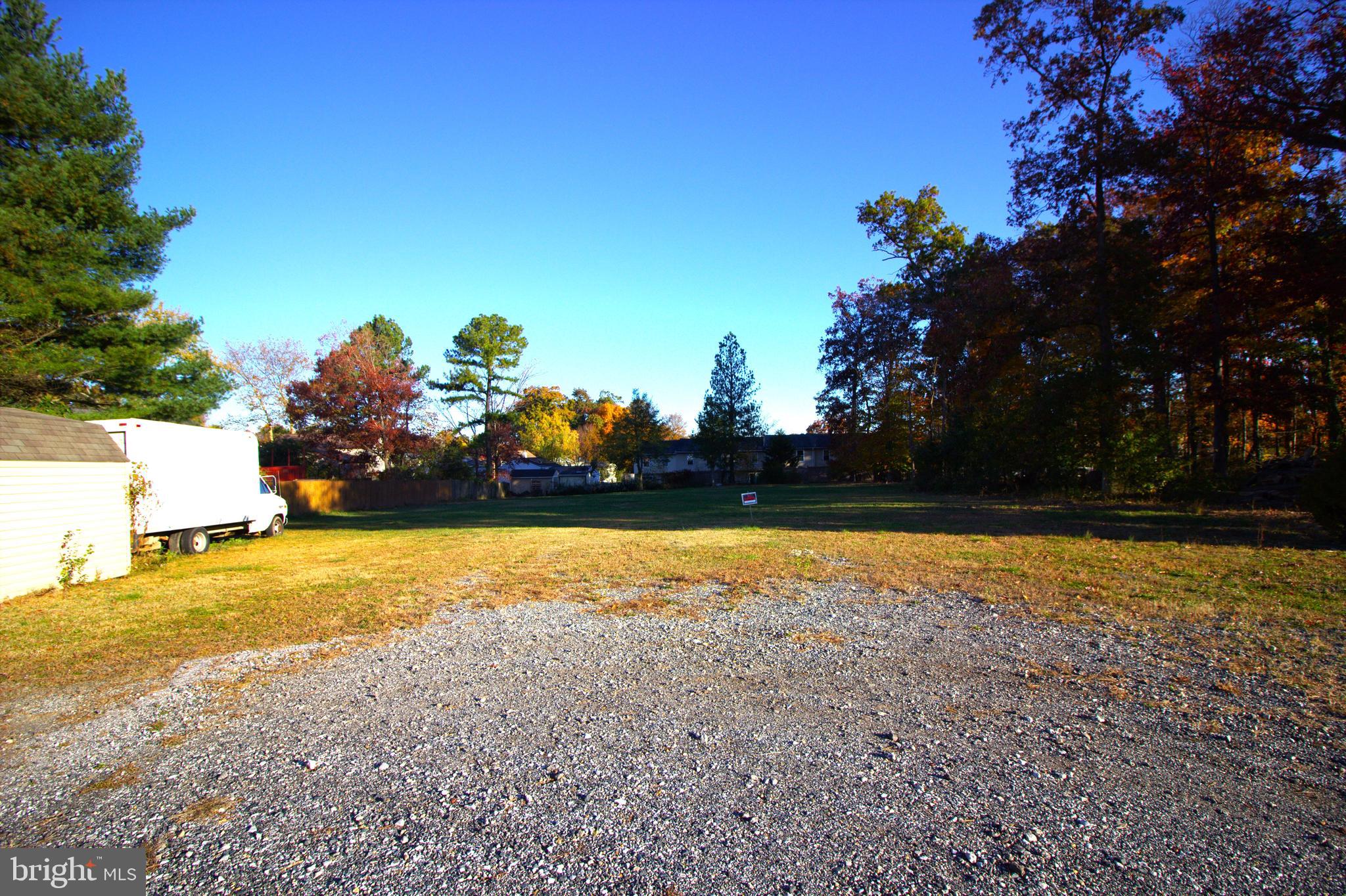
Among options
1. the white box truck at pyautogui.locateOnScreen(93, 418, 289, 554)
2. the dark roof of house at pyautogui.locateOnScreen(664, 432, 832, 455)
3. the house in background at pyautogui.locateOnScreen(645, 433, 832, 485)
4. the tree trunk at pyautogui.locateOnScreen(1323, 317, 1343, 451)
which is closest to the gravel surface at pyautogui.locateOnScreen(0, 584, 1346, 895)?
the white box truck at pyautogui.locateOnScreen(93, 418, 289, 554)

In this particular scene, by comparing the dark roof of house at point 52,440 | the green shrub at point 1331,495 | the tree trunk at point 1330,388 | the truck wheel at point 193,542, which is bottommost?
the truck wheel at point 193,542

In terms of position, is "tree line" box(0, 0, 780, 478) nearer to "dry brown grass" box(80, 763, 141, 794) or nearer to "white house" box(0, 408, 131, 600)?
"white house" box(0, 408, 131, 600)

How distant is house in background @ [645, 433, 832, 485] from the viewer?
63.4 m

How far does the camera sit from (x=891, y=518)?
19.1m

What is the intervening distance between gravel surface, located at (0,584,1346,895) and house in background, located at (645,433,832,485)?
47.3 m

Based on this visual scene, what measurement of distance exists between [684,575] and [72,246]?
1534cm

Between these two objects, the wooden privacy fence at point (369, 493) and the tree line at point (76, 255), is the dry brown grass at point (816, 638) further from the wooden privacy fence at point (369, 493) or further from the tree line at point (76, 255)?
the wooden privacy fence at point (369, 493)

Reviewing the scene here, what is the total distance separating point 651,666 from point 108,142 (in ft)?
61.9

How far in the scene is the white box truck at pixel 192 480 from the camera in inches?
497

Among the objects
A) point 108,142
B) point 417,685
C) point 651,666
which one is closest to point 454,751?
point 417,685

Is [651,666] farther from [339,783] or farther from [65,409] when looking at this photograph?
[65,409]

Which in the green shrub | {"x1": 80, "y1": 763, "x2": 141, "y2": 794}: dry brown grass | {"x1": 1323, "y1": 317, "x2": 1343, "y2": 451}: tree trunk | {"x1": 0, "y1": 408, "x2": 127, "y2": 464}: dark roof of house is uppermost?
{"x1": 1323, "y1": 317, "x2": 1343, "y2": 451}: tree trunk

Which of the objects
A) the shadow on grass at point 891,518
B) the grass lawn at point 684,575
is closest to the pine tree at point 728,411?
the shadow on grass at point 891,518

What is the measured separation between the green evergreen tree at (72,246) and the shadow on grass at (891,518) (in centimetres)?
769
